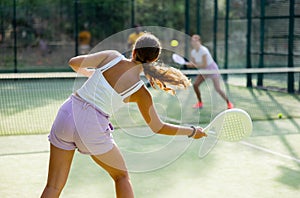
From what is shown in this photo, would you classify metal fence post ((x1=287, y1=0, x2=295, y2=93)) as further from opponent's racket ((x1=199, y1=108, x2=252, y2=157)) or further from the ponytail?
the ponytail

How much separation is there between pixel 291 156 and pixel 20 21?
12.8 m

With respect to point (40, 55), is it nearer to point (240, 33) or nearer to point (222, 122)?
point (240, 33)

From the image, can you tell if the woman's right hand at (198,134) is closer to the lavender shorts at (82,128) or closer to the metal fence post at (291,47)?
the lavender shorts at (82,128)

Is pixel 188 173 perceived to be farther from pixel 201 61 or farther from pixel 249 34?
pixel 249 34

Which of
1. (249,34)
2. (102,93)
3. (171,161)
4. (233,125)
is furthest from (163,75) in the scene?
(249,34)

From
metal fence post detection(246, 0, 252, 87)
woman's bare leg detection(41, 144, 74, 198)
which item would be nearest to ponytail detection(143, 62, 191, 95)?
woman's bare leg detection(41, 144, 74, 198)

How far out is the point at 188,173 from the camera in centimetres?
596

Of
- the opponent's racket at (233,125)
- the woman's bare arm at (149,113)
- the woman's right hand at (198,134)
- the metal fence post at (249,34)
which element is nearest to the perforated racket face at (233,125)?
the opponent's racket at (233,125)

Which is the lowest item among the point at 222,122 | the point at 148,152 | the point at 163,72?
the point at 148,152

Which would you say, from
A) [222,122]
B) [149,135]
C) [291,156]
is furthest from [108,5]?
[222,122]

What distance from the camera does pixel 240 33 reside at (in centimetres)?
1834

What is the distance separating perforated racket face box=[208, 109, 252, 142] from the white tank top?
1.01 m

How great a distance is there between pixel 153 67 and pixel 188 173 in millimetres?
2632

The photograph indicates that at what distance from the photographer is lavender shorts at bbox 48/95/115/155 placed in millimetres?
3627
